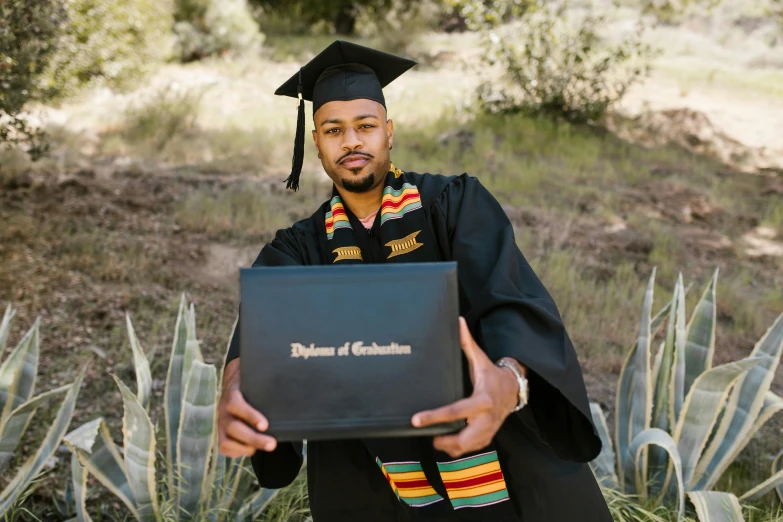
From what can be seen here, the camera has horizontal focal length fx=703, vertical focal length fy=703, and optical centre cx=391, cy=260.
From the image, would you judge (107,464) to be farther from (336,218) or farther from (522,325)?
(522,325)

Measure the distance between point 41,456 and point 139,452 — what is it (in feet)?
1.50

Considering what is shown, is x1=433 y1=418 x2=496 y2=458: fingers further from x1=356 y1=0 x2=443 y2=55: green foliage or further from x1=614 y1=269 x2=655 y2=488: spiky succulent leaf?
x1=356 y1=0 x2=443 y2=55: green foliage

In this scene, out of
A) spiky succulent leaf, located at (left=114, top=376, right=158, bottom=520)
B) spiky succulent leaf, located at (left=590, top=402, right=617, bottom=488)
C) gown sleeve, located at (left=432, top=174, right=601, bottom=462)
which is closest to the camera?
gown sleeve, located at (left=432, top=174, right=601, bottom=462)

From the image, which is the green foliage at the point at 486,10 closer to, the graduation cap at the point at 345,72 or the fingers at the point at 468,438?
the graduation cap at the point at 345,72

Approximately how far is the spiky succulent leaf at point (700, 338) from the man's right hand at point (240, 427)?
219cm

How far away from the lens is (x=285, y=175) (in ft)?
24.5

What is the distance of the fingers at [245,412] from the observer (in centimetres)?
149

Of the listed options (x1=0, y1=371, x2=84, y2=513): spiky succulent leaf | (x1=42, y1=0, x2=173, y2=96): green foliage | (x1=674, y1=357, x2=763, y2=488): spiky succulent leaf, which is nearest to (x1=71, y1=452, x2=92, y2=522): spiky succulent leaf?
(x1=0, y1=371, x2=84, y2=513): spiky succulent leaf

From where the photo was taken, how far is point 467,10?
8.89 m

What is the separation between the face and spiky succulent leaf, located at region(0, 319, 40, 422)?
135 cm

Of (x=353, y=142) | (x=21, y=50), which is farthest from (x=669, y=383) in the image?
(x=21, y=50)

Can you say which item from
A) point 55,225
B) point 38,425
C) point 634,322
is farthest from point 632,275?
point 55,225

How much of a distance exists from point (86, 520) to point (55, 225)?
3.54 m

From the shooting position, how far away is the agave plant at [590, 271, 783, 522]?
2.73m
